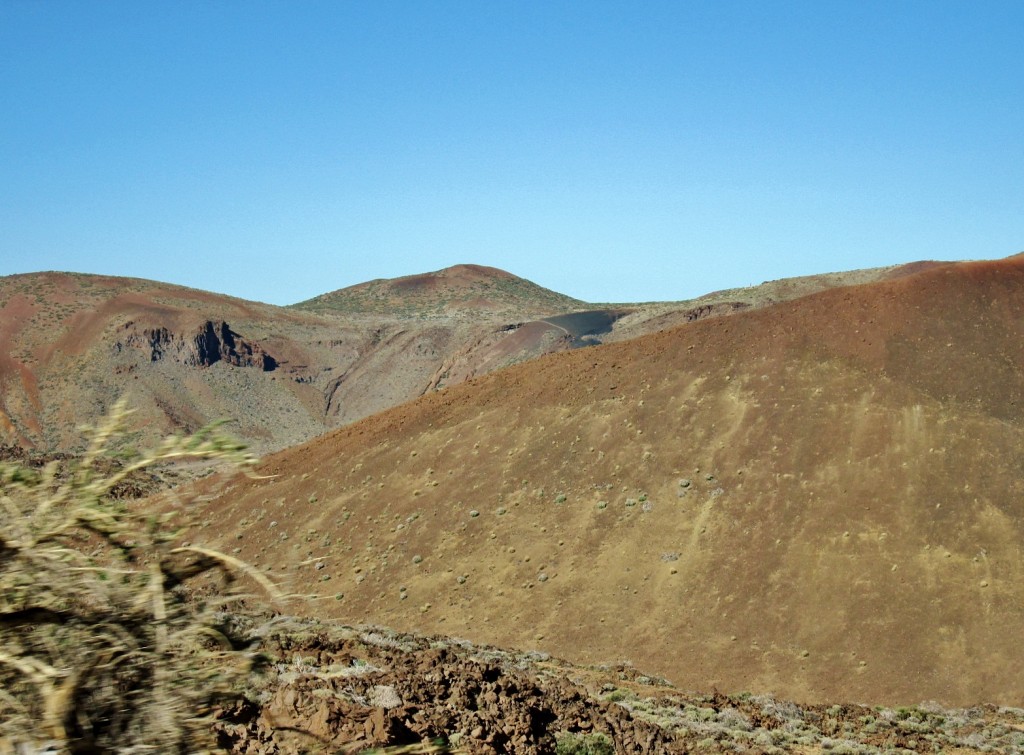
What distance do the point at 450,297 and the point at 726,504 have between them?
289ft

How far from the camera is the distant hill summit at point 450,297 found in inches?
4242

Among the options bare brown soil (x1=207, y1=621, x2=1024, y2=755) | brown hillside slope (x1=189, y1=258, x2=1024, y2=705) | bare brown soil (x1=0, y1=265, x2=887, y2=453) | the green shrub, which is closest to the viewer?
bare brown soil (x1=207, y1=621, x2=1024, y2=755)

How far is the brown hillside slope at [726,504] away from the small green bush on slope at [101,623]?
19658mm

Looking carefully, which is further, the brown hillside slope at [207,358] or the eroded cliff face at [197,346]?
the eroded cliff face at [197,346]

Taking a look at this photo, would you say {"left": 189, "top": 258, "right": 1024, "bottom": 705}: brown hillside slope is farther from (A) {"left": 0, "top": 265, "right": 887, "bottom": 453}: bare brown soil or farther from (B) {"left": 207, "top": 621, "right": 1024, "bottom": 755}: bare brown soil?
(A) {"left": 0, "top": 265, "right": 887, "bottom": 453}: bare brown soil

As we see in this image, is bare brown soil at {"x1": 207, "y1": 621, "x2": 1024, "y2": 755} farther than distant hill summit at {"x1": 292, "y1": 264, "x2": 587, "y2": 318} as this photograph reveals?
No

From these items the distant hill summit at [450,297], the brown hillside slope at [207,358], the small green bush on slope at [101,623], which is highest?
the distant hill summit at [450,297]

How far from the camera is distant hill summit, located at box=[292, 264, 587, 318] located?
107750 millimetres

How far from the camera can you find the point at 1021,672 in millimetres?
23234

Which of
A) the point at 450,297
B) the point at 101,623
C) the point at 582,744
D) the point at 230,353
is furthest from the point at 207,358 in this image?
the point at 101,623

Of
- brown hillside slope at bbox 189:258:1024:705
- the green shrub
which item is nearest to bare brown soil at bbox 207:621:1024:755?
the green shrub

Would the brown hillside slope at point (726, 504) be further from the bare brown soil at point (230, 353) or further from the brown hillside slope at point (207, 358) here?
the brown hillside slope at point (207, 358)

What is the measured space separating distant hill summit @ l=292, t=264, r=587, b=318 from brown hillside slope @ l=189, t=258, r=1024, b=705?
63.3m

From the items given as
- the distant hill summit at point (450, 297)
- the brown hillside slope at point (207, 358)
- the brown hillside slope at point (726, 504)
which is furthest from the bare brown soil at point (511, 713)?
the distant hill summit at point (450, 297)
